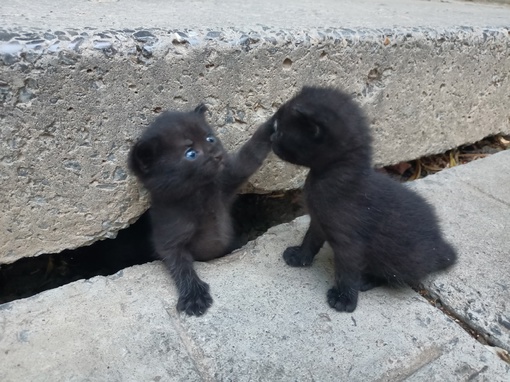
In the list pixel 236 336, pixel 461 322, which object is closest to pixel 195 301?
pixel 236 336

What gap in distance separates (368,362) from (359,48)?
143 cm

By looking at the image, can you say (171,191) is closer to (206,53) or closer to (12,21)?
(206,53)

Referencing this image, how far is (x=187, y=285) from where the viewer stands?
184cm

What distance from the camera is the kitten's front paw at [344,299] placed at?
176 centimetres

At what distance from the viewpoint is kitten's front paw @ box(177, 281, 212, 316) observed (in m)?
1.73

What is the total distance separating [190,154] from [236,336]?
28.7 inches

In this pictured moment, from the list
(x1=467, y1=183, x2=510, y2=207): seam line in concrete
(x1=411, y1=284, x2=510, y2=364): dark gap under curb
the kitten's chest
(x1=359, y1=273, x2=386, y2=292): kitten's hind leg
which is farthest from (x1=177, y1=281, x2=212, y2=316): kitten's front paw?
(x1=467, y1=183, x2=510, y2=207): seam line in concrete

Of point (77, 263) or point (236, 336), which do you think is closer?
point (236, 336)

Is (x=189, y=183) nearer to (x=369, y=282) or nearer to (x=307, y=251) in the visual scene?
(x=307, y=251)

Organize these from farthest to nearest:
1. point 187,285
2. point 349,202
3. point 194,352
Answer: point 187,285, point 349,202, point 194,352

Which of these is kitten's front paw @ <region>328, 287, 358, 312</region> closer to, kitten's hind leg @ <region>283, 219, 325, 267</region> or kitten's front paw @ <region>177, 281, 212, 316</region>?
kitten's hind leg @ <region>283, 219, 325, 267</region>

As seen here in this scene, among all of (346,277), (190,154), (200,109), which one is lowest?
(346,277)

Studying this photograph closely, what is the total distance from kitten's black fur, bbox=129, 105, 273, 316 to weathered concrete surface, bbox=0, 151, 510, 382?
0.08 m

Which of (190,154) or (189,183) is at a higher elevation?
(190,154)
